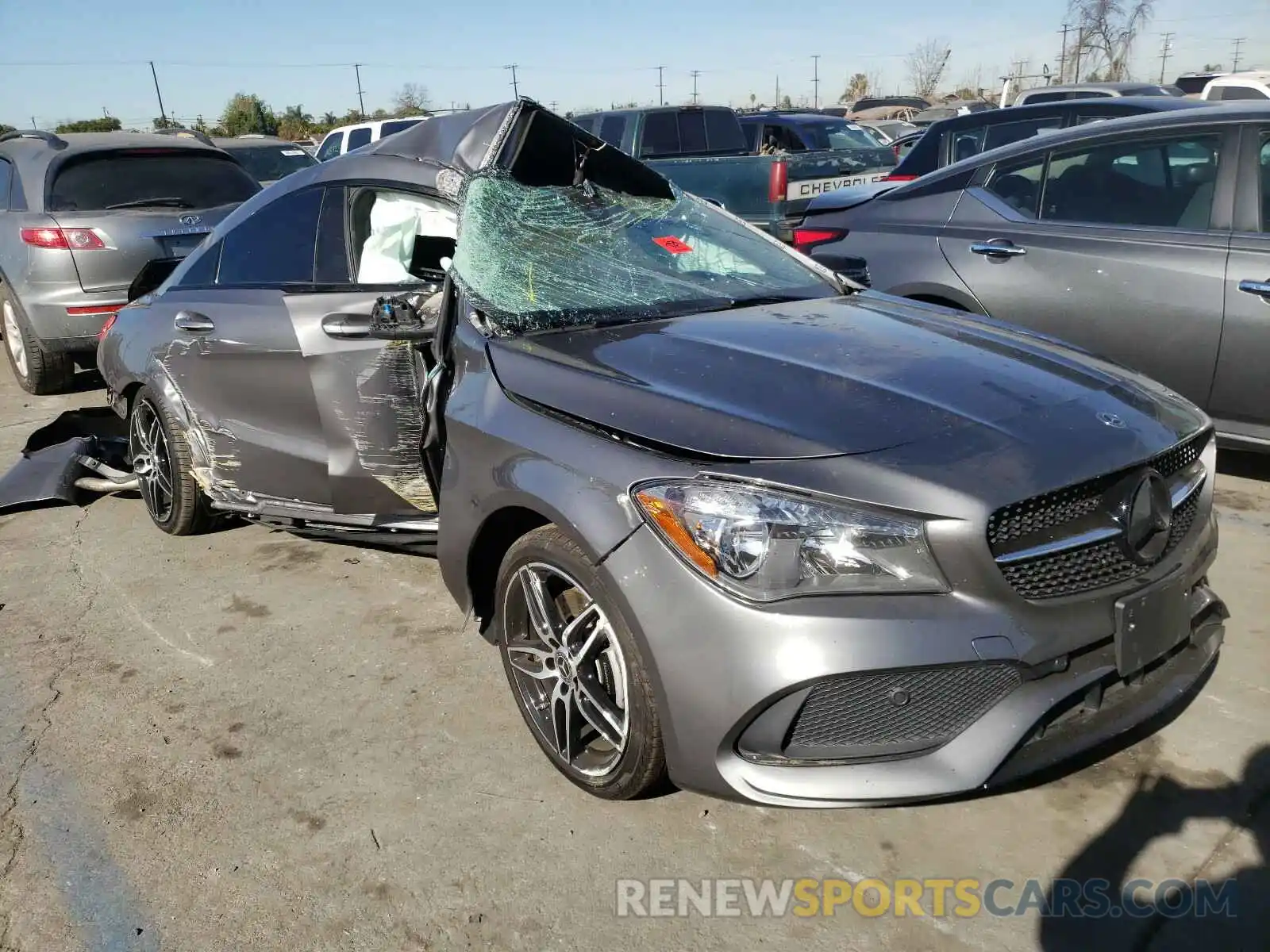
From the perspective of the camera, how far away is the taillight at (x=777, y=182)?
29.2 feet

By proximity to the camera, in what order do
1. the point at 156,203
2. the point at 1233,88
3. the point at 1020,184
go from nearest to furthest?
the point at 1020,184
the point at 156,203
the point at 1233,88

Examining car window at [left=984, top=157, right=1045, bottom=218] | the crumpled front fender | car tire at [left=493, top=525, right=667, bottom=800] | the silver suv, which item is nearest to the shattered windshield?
car tire at [left=493, top=525, right=667, bottom=800]

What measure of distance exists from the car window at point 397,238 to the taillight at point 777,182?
5799 mm

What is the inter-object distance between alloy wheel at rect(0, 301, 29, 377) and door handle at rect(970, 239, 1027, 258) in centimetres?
650

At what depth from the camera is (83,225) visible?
6867mm

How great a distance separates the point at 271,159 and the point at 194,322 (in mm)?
10205

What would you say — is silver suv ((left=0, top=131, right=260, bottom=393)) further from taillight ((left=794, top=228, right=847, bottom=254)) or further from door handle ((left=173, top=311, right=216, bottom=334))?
taillight ((left=794, top=228, right=847, bottom=254))

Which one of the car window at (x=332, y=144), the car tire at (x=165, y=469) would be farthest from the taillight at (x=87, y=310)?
the car window at (x=332, y=144)

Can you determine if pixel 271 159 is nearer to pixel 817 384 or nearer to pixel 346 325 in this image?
pixel 346 325

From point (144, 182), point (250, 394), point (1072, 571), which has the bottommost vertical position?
point (1072, 571)

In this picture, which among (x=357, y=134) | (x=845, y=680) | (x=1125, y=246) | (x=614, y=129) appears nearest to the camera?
(x=845, y=680)

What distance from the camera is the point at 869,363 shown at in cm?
274

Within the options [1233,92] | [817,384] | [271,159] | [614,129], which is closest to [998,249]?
[817,384]

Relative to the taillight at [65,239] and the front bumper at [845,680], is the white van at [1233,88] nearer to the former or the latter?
the taillight at [65,239]
